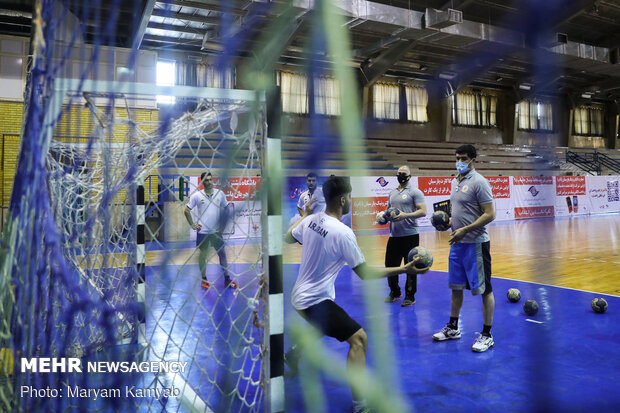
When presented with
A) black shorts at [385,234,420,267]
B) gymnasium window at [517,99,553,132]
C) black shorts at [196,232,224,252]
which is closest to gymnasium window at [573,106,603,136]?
black shorts at [385,234,420,267]

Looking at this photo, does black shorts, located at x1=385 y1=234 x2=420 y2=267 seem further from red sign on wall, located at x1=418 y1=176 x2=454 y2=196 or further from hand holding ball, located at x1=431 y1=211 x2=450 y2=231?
red sign on wall, located at x1=418 y1=176 x2=454 y2=196

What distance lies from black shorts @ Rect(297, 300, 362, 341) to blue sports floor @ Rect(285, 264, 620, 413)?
0.28 meters

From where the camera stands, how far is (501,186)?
1650 cm

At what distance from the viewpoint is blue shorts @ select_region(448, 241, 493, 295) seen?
3.47m

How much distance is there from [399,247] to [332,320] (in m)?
2.78

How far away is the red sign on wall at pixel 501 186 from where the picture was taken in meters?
16.2

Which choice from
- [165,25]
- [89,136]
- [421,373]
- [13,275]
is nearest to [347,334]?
[421,373]

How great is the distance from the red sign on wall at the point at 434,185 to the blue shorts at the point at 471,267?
37.4 ft

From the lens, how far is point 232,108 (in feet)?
7.89

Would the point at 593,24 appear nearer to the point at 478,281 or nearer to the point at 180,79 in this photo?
the point at 478,281

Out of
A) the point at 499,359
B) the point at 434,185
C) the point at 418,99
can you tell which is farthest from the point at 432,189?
the point at 418,99

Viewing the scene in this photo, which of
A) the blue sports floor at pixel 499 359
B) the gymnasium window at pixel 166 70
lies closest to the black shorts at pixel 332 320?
the blue sports floor at pixel 499 359

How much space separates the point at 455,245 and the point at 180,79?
14.7 metres

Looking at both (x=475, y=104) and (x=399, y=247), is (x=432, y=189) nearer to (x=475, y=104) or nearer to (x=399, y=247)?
(x=475, y=104)
